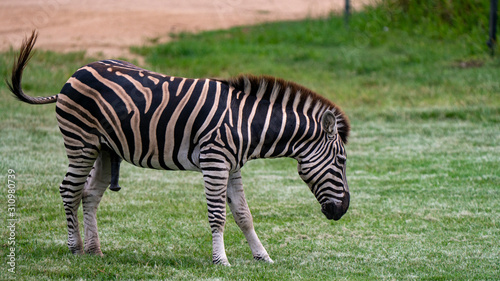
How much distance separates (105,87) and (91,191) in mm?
1061

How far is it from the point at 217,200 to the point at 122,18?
17.7 m

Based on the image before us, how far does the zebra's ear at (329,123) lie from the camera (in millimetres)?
5859

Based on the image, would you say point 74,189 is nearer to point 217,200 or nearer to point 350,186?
point 217,200

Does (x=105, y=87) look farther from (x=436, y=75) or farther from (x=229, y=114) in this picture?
(x=436, y=75)

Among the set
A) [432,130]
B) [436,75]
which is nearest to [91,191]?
[432,130]

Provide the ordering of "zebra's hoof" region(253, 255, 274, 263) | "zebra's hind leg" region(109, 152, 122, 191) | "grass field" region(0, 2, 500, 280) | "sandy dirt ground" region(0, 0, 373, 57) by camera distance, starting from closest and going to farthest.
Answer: "grass field" region(0, 2, 500, 280)
"zebra's hoof" region(253, 255, 274, 263)
"zebra's hind leg" region(109, 152, 122, 191)
"sandy dirt ground" region(0, 0, 373, 57)

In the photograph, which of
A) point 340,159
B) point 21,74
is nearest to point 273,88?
point 340,159

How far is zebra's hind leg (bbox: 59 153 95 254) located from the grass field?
0.54ft

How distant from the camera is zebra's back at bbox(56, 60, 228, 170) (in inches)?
232

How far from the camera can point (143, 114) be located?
5941mm

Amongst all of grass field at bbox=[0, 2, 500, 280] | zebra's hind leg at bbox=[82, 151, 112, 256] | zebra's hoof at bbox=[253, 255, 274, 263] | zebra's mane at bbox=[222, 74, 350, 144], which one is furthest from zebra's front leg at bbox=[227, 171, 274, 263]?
zebra's hind leg at bbox=[82, 151, 112, 256]

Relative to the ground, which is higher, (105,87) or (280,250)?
(105,87)

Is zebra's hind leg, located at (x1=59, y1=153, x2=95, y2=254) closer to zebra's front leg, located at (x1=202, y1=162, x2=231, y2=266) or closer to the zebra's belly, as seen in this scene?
the zebra's belly

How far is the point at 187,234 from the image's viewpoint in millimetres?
7086
